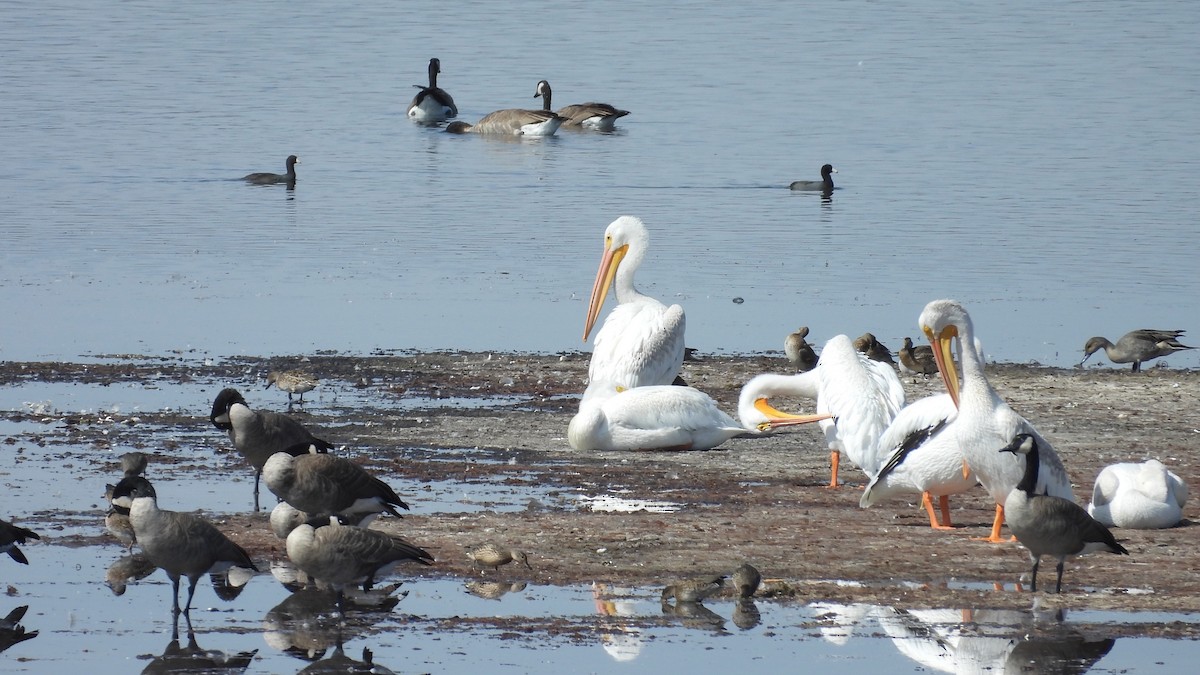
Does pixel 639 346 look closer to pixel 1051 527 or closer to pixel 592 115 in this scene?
pixel 1051 527

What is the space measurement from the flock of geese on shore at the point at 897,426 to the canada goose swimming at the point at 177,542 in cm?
341

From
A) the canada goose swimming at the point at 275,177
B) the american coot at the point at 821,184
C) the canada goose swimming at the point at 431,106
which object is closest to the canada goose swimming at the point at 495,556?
the american coot at the point at 821,184

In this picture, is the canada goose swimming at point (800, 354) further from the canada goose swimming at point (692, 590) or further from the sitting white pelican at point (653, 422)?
the canada goose swimming at point (692, 590)

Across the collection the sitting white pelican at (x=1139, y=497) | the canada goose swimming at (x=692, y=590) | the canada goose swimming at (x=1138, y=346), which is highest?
the canada goose swimming at (x=1138, y=346)

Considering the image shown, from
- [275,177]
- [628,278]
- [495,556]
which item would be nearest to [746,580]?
[495,556]

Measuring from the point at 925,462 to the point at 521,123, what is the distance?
27.0m

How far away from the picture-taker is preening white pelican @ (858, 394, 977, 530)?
10070 millimetres

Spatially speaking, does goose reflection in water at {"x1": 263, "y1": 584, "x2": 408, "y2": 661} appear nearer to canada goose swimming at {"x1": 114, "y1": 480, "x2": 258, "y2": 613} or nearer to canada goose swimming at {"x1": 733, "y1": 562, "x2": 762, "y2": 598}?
canada goose swimming at {"x1": 114, "y1": 480, "x2": 258, "y2": 613}

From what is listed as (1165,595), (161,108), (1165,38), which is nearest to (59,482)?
(1165,595)

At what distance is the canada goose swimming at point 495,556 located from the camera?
351 inches

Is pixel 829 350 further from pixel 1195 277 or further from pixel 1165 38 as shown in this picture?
pixel 1165 38

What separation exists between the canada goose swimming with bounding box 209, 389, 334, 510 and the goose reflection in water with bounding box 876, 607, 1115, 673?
3.54m

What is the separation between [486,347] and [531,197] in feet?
38.7

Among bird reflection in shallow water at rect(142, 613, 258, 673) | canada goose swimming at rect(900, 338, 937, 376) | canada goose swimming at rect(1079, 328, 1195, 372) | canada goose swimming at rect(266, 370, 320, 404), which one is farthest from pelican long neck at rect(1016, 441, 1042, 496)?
canada goose swimming at rect(1079, 328, 1195, 372)
